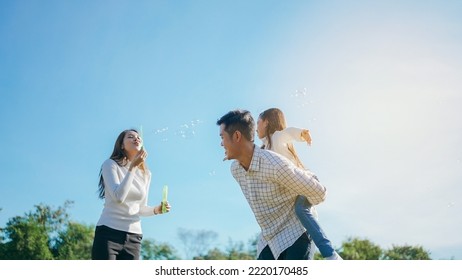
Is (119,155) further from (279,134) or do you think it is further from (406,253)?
(406,253)

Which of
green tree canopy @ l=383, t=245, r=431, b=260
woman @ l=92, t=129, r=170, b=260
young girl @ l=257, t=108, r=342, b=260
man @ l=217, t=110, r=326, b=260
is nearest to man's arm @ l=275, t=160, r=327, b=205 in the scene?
man @ l=217, t=110, r=326, b=260

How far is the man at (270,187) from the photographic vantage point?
16.8ft

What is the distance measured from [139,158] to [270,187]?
1641 millimetres

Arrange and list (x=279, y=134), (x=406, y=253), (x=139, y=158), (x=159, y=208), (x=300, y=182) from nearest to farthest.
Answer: (x=300, y=182), (x=139, y=158), (x=159, y=208), (x=279, y=134), (x=406, y=253)

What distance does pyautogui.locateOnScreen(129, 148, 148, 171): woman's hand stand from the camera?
6126 millimetres

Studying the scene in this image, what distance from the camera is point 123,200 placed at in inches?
230

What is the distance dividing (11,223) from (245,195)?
144 ft

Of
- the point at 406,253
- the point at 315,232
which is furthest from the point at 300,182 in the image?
the point at 406,253

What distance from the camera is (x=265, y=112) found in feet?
25.0

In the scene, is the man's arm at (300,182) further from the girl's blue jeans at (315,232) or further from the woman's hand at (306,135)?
the woman's hand at (306,135)

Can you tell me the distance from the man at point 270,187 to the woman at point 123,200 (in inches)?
48.5

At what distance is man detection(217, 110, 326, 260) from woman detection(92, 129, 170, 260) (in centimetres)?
123

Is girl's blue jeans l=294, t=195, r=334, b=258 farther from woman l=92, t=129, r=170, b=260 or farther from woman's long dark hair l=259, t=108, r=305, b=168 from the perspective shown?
woman's long dark hair l=259, t=108, r=305, b=168

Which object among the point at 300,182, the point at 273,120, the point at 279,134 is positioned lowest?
the point at 300,182
